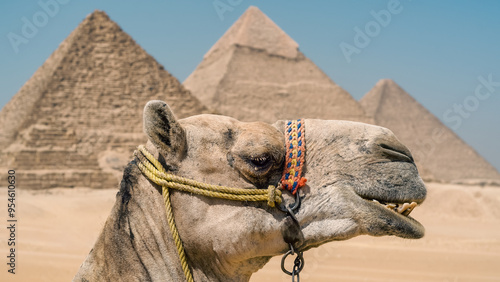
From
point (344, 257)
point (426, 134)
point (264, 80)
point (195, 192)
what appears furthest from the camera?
point (426, 134)

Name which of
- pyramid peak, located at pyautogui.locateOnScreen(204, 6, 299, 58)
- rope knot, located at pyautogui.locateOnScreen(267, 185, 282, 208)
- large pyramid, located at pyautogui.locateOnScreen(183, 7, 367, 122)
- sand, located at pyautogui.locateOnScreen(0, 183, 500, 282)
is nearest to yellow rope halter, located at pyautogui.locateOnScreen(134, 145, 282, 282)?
rope knot, located at pyautogui.locateOnScreen(267, 185, 282, 208)

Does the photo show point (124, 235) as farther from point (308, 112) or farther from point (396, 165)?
point (308, 112)

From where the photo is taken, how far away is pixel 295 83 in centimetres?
11894

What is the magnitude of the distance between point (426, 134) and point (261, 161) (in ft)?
506

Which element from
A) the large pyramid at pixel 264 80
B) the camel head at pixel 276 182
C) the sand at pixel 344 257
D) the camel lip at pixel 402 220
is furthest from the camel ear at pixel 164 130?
the large pyramid at pixel 264 80

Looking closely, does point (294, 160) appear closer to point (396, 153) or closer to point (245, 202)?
point (245, 202)

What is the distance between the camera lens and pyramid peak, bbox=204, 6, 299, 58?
12125 cm

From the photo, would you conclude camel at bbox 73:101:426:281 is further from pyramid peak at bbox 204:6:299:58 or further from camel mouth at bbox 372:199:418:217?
pyramid peak at bbox 204:6:299:58

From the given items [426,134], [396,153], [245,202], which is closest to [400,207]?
[396,153]

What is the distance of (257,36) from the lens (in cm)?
12319

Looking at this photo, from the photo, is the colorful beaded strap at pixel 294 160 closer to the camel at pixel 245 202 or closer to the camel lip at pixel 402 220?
the camel at pixel 245 202

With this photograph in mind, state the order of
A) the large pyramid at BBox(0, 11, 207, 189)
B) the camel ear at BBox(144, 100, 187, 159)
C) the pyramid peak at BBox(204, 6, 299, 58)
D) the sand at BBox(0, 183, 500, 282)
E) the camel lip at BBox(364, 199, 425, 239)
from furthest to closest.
A: the pyramid peak at BBox(204, 6, 299, 58) < the large pyramid at BBox(0, 11, 207, 189) < the sand at BBox(0, 183, 500, 282) < the camel ear at BBox(144, 100, 187, 159) < the camel lip at BBox(364, 199, 425, 239)

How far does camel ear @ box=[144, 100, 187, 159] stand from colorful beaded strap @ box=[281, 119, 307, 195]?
0.35 meters

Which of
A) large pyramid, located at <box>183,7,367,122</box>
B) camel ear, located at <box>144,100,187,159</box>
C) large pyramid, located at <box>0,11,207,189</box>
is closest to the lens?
camel ear, located at <box>144,100,187,159</box>
